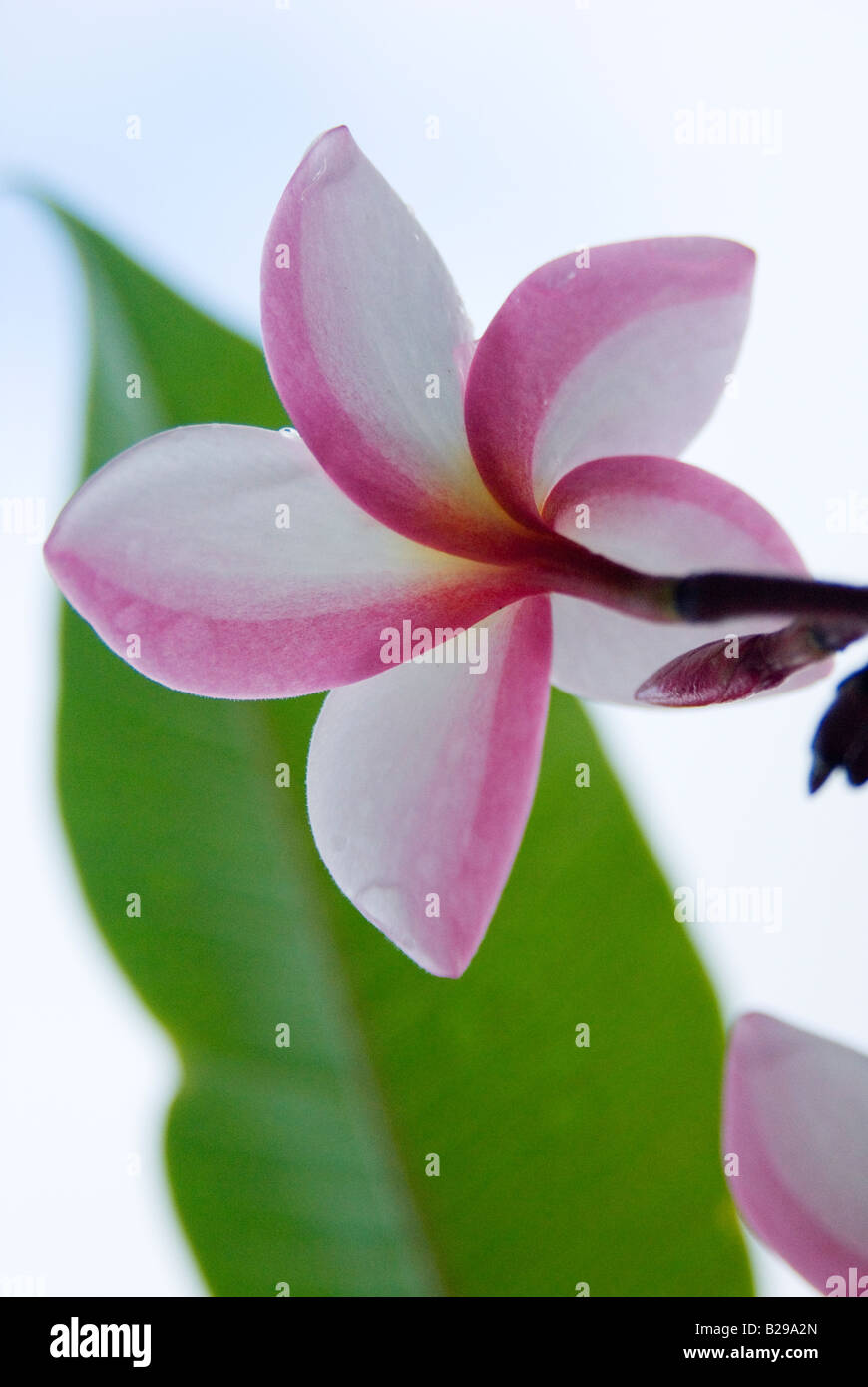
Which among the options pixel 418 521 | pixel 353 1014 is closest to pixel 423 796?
pixel 418 521

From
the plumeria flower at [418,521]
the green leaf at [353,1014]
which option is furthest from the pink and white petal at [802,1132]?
the green leaf at [353,1014]

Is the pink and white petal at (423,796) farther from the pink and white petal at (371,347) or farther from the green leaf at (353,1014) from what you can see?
the green leaf at (353,1014)

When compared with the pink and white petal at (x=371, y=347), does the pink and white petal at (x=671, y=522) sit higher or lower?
lower

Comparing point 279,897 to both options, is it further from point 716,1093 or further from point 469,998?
point 716,1093

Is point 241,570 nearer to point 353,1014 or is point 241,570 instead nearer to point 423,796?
point 423,796

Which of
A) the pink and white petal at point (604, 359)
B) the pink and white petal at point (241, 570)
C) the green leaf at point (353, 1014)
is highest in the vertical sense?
the pink and white petal at point (604, 359)

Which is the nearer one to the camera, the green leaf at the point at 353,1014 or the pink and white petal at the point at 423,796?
the pink and white petal at the point at 423,796
